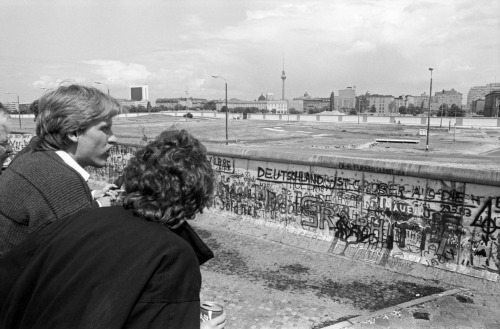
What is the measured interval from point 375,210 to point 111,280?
6.38m

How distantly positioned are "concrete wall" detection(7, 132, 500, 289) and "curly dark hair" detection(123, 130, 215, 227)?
18.2 ft

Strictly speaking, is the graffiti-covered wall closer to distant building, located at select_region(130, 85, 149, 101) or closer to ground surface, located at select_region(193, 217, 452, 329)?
ground surface, located at select_region(193, 217, 452, 329)

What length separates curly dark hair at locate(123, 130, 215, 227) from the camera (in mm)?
1683

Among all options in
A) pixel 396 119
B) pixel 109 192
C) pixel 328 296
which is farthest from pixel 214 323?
pixel 396 119

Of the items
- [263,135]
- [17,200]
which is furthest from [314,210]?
[263,135]

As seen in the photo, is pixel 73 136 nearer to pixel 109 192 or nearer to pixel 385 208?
pixel 109 192

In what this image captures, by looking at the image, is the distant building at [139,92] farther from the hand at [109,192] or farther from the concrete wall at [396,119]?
the hand at [109,192]

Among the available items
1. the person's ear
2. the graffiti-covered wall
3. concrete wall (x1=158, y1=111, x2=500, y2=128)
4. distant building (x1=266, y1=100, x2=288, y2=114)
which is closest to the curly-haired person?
the person's ear

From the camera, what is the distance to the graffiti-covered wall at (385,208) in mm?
6250

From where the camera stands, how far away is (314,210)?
8.13 meters

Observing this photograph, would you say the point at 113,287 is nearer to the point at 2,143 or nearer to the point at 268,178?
the point at 2,143

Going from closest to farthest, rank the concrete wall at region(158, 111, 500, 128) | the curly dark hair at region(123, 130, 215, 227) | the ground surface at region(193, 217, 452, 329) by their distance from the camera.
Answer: the curly dark hair at region(123, 130, 215, 227) → the ground surface at region(193, 217, 452, 329) → the concrete wall at region(158, 111, 500, 128)

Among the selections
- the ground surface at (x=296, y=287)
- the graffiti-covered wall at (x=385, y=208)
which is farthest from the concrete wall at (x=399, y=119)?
the ground surface at (x=296, y=287)

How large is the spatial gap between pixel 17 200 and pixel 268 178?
279 inches
